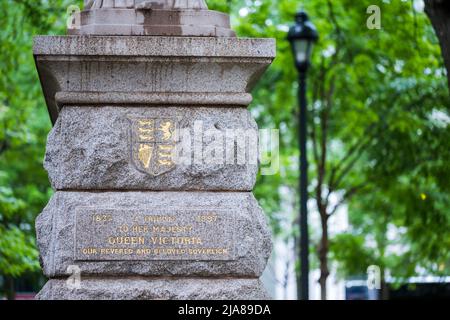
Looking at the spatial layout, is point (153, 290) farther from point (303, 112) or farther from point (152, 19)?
point (303, 112)

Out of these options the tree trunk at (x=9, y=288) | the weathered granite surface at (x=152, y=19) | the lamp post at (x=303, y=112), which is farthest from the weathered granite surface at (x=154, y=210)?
the tree trunk at (x=9, y=288)

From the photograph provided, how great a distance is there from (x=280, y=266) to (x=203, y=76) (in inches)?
1695

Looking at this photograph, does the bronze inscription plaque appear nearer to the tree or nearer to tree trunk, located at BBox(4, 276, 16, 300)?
the tree

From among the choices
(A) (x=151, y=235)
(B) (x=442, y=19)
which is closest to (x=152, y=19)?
(A) (x=151, y=235)

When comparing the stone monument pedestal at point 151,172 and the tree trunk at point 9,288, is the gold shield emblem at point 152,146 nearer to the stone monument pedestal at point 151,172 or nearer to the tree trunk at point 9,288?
the stone monument pedestal at point 151,172

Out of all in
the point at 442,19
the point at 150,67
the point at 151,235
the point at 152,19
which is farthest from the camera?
the point at 442,19

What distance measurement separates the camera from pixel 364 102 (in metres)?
21.7

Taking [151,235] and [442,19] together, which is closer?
[151,235]

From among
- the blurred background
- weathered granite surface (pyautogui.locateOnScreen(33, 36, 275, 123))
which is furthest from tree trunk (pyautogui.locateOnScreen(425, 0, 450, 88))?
the blurred background

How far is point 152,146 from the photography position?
29.3 feet

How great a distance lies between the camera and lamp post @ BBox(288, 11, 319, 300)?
14859 millimetres

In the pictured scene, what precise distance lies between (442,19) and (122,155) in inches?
154

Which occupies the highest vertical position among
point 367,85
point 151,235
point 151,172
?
point 367,85

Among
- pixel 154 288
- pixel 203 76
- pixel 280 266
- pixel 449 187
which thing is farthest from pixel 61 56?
pixel 280 266
